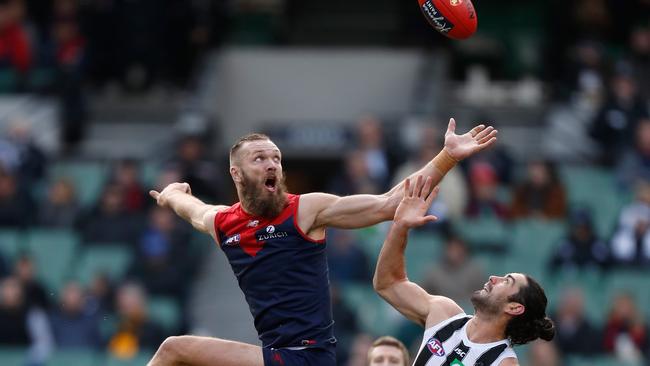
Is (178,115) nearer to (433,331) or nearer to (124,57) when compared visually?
(124,57)

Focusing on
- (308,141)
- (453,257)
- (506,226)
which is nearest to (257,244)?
(453,257)

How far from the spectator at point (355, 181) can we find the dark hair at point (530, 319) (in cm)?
713

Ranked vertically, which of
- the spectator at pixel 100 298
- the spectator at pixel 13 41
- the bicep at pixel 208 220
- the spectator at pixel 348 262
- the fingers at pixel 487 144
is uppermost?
the spectator at pixel 13 41

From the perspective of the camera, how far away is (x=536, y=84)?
21.0 m

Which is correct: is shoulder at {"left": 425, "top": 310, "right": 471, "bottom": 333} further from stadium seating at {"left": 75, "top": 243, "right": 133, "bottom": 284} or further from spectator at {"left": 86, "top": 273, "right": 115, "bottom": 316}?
stadium seating at {"left": 75, "top": 243, "right": 133, "bottom": 284}

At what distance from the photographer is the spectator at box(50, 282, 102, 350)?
583 inches

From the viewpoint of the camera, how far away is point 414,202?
320 inches

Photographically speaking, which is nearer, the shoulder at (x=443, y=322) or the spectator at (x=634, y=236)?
the shoulder at (x=443, y=322)

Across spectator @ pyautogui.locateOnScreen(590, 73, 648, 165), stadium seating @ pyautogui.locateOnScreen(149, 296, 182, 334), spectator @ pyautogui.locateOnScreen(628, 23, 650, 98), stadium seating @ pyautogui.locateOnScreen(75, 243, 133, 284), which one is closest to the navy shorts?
stadium seating @ pyautogui.locateOnScreen(149, 296, 182, 334)

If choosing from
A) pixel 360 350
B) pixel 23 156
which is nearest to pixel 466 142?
pixel 360 350

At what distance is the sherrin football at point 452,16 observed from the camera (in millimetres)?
8797

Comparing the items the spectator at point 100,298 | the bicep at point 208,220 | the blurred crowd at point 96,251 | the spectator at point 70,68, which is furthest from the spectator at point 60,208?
the bicep at point 208,220

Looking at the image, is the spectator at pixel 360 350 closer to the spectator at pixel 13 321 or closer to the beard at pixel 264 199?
the spectator at pixel 13 321

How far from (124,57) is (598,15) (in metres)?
6.87
